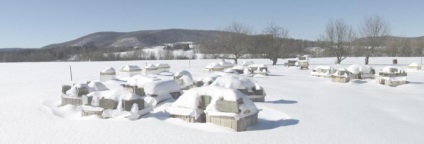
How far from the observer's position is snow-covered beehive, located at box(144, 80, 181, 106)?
18812 mm

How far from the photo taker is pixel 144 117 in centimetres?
1464

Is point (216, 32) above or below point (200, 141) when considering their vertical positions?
above

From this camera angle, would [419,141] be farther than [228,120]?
No

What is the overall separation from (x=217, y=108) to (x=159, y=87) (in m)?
6.61

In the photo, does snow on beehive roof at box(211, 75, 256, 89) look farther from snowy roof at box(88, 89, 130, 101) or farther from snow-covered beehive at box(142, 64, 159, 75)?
snow-covered beehive at box(142, 64, 159, 75)

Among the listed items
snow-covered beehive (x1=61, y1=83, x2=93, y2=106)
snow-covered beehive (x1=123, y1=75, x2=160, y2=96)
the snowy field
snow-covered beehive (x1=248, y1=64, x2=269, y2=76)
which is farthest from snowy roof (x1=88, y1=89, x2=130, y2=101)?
snow-covered beehive (x1=248, y1=64, x2=269, y2=76)

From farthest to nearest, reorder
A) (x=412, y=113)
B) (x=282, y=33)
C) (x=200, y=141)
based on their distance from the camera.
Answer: (x=282, y=33) < (x=412, y=113) < (x=200, y=141)

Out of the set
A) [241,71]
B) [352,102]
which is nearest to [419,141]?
[352,102]

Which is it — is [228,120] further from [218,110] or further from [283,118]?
[283,118]

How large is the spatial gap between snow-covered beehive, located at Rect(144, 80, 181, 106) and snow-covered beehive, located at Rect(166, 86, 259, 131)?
13.7 ft

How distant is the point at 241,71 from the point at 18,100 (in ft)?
77.0

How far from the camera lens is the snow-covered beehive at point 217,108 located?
12.8 metres

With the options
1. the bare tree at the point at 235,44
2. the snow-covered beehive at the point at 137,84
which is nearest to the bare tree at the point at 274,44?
the bare tree at the point at 235,44

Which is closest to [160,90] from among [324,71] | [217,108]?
[217,108]
